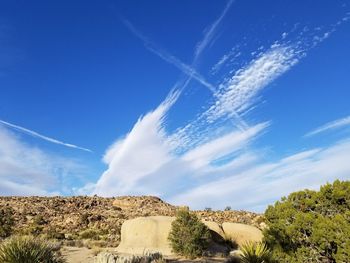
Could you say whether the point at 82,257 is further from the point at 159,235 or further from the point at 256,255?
the point at 256,255

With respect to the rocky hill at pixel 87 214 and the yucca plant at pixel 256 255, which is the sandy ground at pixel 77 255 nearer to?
the rocky hill at pixel 87 214

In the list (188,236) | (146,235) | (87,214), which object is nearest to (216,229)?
(188,236)

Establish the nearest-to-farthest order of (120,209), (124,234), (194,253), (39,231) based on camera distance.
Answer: (194,253), (124,234), (39,231), (120,209)

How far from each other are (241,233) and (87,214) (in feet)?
80.3

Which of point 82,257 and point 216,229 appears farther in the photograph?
point 216,229

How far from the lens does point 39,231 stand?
121ft

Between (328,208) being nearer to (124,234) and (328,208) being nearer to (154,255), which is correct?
(154,255)

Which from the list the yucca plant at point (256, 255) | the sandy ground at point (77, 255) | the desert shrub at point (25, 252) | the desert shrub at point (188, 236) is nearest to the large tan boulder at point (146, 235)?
the desert shrub at point (188, 236)

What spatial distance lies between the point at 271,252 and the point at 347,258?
394cm

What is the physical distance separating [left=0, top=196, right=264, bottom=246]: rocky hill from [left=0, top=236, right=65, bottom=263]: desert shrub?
15.1 metres

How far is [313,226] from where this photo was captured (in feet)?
58.3

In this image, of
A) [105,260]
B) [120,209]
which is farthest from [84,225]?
[105,260]

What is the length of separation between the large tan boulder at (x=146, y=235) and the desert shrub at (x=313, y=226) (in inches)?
304

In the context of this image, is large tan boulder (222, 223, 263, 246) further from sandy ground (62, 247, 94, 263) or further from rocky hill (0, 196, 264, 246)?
sandy ground (62, 247, 94, 263)
